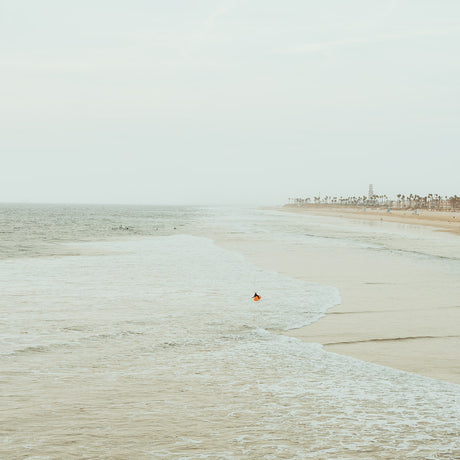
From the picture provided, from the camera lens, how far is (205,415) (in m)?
5.89

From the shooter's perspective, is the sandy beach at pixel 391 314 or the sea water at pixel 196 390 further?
the sandy beach at pixel 391 314

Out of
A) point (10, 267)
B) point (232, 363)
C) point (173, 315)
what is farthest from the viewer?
point (10, 267)

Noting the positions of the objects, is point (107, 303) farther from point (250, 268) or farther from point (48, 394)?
point (250, 268)

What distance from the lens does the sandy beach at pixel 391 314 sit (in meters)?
8.49

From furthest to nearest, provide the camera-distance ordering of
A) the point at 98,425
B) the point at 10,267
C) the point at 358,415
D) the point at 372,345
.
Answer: the point at 10,267
the point at 372,345
the point at 358,415
the point at 98,425

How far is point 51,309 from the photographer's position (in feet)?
39.6

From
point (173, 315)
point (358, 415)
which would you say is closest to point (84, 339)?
point (173, 315)

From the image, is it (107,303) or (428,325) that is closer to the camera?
(428,325)

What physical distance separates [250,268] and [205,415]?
1526 cm

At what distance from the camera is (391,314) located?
39.0 ft

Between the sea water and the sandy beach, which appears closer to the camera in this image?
the sea water

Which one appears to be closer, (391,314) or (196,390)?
(196,390)

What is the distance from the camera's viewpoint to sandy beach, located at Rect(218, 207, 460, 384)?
8492 millimetres

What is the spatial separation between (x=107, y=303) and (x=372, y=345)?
711 cm
